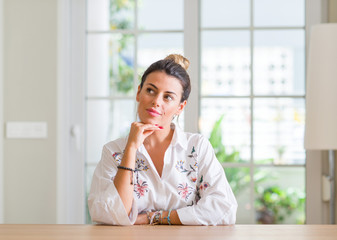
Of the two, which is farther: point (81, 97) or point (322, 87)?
point (81, 97)

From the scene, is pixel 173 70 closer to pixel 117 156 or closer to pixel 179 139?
pixel 179 139

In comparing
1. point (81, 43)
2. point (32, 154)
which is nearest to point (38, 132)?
point (32, 154)

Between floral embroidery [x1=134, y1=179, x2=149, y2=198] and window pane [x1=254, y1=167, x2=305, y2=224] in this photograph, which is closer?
floral embroidery [x1=134, y1=179, x2=149, y2=198]

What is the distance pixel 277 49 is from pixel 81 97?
1.33 metres

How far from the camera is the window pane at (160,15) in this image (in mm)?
3209

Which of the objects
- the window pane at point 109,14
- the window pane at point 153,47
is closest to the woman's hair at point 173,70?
the window pane at point 153,47

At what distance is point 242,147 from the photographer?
10.3 ft

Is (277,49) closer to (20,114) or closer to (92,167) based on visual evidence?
(92,167)

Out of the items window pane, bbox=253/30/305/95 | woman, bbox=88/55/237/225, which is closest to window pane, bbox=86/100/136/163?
window pane, bbox=253/30/305/95

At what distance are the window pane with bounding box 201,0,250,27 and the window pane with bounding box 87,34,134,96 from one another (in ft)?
1.71

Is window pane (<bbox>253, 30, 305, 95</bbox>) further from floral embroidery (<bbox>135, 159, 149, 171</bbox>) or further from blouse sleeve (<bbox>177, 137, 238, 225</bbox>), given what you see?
floral embroidery (<bbox>135, 159, 149, 171</bbox>)

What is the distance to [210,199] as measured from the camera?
1.78m

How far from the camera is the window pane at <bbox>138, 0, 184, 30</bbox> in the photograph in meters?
3.21

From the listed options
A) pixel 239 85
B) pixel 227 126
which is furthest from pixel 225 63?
pixel 227 126
